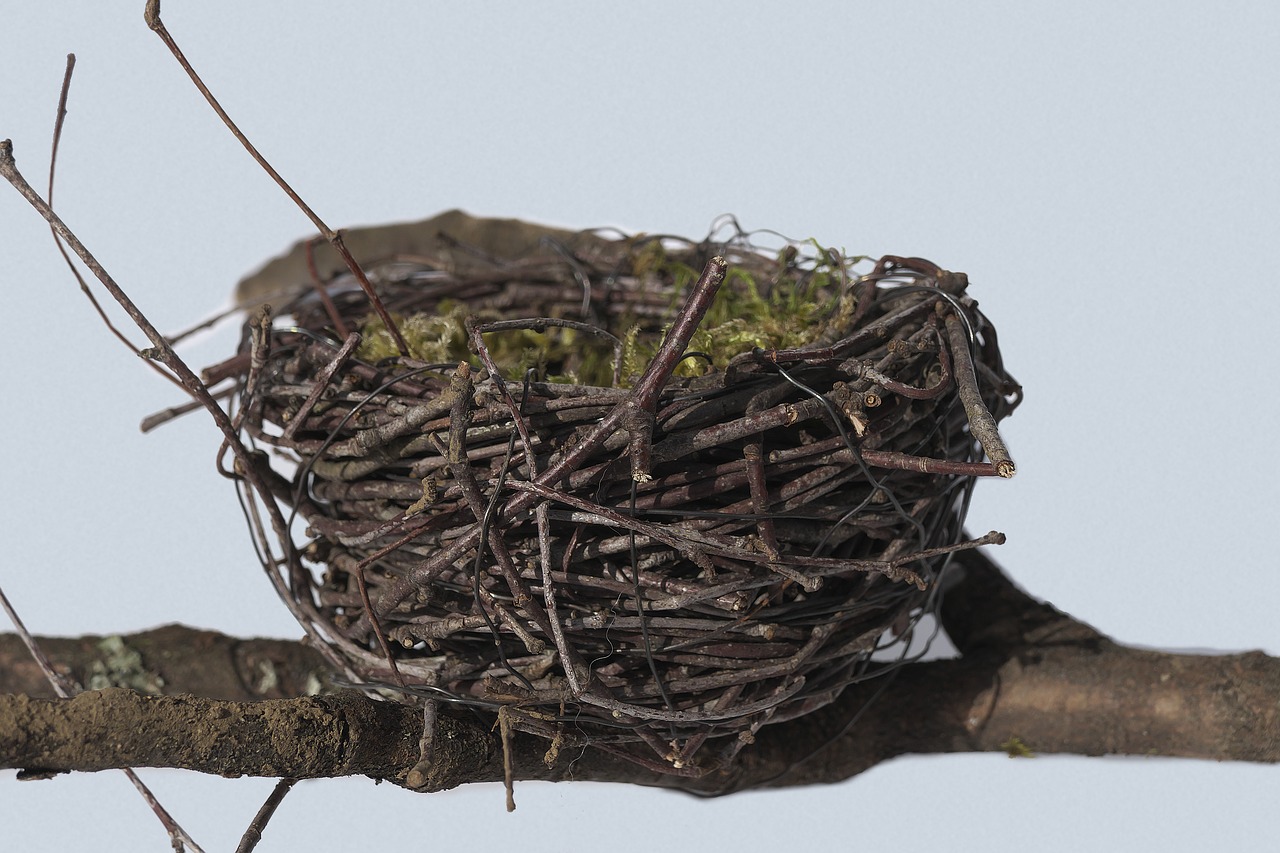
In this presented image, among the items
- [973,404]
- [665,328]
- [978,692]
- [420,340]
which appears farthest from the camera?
[978,692]

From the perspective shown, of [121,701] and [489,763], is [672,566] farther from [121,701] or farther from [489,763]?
[121,701]

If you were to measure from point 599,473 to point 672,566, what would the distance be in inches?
4.2

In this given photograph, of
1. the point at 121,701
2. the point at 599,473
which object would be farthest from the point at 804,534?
the point at 121,701

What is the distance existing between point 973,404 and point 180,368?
21.9 inches

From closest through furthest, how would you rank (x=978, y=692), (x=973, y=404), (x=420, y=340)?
(x=973, y=404), (x=420, y=340), (x=978, y=692)

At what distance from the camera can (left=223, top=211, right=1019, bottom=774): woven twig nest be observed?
872 millimetres

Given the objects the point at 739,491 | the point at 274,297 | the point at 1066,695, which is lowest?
the point at 1066,695

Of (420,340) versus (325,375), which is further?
(420,340)

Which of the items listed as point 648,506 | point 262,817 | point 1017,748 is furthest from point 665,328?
point 1017,748

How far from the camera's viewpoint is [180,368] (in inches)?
35.8

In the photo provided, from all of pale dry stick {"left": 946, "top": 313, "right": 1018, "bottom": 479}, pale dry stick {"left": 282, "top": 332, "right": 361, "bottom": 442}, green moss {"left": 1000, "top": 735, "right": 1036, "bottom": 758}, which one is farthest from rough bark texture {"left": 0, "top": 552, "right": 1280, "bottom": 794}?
pale dry stick {"left": 946, "top": 313, "right": 1018, "bottom": 479}

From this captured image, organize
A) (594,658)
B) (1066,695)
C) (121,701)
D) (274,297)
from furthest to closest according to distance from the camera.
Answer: (274,297), (1066,695), (594,658), (121,701)

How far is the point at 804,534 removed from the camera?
93 centimetres

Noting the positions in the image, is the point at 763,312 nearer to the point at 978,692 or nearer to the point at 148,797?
the point at 978,692
